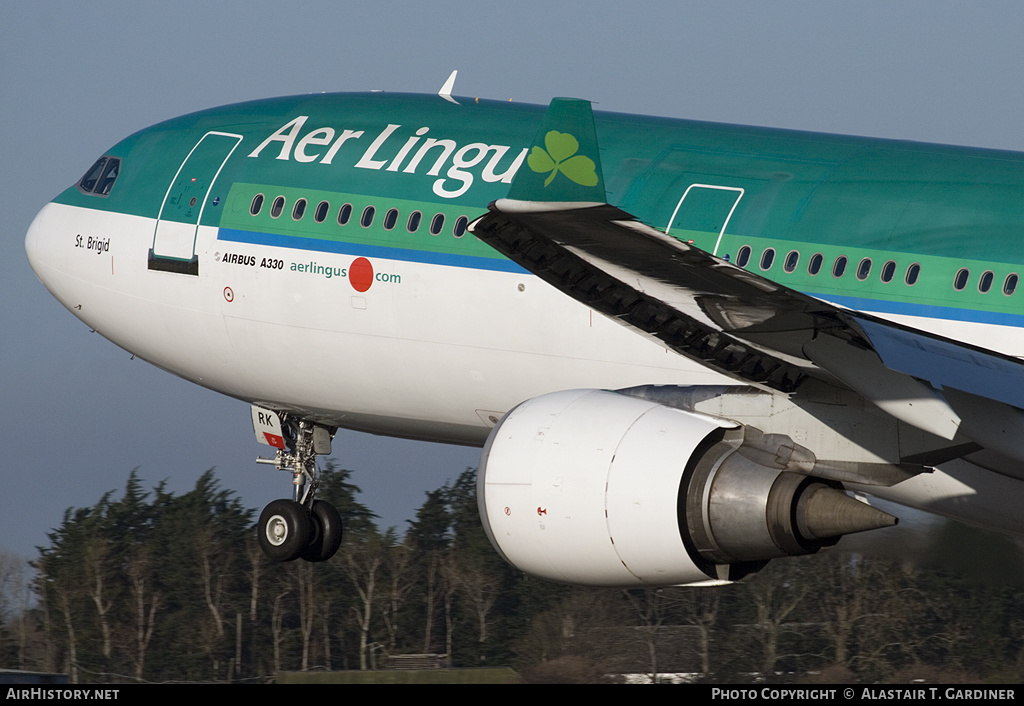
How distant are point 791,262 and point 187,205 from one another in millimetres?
6889

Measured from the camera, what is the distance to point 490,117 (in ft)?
53.7

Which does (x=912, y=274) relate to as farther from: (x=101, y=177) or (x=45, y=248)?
(x=45, y=248)

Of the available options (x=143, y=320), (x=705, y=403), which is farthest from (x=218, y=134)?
(x=705, y=403)

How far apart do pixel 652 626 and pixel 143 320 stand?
18848 millimetres

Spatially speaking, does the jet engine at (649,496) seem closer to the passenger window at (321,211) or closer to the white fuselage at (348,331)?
the white fuselage at (348,331)

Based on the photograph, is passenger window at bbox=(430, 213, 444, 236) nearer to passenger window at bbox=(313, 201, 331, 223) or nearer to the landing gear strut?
passenger window at bbox=(313, 201, 331, 223)

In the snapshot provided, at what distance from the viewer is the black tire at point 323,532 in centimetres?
1795

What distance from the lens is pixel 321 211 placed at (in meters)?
16.4

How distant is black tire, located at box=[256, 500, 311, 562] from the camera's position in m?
17.6

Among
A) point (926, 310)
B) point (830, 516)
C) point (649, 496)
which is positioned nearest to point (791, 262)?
point (926, 310)

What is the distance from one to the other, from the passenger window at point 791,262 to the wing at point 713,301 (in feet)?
8.41

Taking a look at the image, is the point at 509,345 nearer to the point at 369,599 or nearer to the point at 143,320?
the point at 143,320

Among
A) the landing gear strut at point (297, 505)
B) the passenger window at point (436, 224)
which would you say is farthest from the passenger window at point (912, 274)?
the landing gear strut at point (297, 505)
